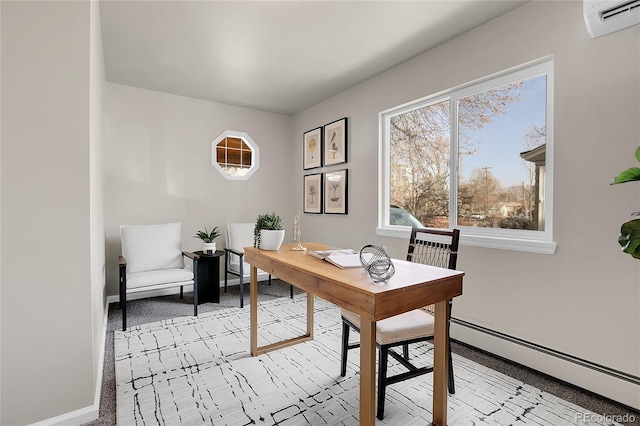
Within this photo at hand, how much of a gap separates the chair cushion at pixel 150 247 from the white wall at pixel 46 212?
1.81 metres

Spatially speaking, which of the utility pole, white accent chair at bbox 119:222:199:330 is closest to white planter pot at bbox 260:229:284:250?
white accent chair at bbox 119:222:199:330

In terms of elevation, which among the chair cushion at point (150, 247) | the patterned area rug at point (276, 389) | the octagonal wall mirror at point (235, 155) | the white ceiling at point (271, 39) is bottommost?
the patterned area rug at point (276, 389)

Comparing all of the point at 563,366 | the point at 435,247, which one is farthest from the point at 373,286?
the point at 563,366

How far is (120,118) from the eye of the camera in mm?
3791

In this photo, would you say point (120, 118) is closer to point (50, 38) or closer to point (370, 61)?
point (50, 38)

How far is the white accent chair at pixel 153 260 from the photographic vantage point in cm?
313

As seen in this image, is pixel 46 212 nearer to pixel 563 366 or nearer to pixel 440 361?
pixel 440 361

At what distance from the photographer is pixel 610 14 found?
5.62 ft

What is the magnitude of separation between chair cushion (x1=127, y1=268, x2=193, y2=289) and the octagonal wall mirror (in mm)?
1668

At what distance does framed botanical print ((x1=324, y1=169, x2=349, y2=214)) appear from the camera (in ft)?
13.0

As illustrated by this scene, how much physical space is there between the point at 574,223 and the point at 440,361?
51.2 inches

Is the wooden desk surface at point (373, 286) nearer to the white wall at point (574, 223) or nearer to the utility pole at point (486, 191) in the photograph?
the white wall at point (574, 223)

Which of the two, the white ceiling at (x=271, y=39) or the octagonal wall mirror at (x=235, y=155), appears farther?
the octagonal wall mirror at (x=235, y=155)

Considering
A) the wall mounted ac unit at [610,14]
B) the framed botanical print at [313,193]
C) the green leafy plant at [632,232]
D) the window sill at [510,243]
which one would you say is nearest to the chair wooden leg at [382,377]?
the green leafy plant at [632,232]
